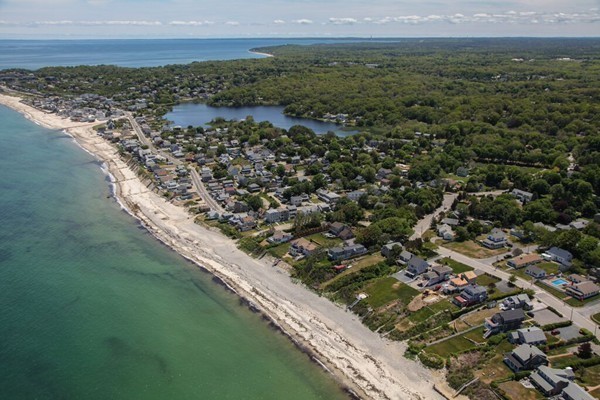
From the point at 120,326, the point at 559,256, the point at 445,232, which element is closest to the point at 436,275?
the point at 445,232

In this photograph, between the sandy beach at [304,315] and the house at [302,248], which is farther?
the house at [302,248]

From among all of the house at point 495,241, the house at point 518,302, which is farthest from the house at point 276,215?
the house at point 518,302

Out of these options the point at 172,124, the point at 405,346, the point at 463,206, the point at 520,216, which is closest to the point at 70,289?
the point at 405,346

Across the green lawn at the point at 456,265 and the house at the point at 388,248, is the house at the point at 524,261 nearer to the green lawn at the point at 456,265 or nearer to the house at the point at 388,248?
the green lawn at the point at 456,265

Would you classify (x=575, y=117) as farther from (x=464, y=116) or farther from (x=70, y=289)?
(x=70, y=289)

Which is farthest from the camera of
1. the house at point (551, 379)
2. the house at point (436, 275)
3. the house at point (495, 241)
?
the house at point (495, 241)

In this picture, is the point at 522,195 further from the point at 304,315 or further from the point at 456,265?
the point at 304,315
